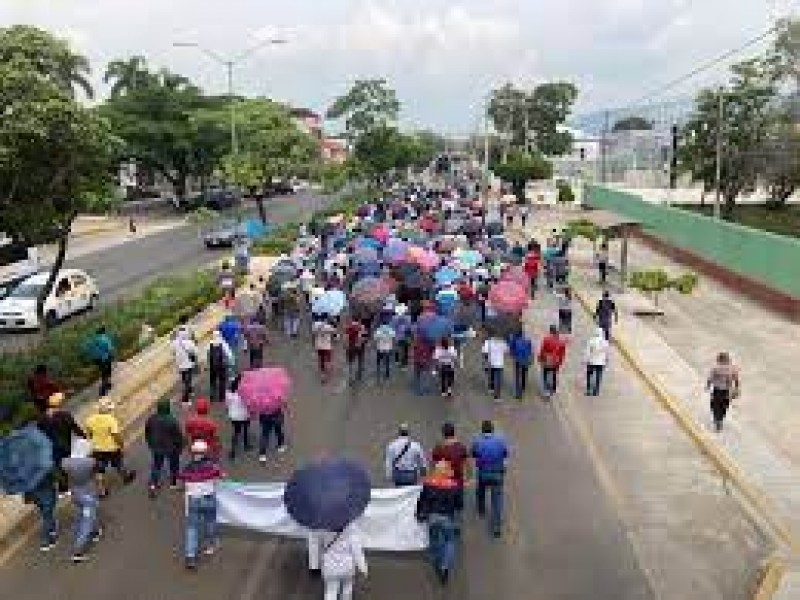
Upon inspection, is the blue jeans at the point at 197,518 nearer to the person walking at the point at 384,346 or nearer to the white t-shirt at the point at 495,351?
the white t-shirt at the point at 495,351

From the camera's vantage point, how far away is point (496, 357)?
21016mm

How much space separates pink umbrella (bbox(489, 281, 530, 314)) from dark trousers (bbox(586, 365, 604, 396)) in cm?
202

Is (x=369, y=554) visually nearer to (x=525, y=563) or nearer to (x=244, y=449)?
(x=525, y=563)

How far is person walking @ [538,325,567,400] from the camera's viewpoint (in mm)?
20750

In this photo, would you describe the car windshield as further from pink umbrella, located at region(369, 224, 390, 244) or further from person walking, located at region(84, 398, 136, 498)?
person walking, located at region(84, 398, 136, 498)

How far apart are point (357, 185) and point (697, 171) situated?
138 feet

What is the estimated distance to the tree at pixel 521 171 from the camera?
278ft

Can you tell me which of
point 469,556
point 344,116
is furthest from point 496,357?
point 344,116

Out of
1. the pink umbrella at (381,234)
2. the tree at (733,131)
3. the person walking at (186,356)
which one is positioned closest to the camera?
the person walking at (186,356)

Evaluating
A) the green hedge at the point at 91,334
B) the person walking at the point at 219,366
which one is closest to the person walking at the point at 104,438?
the green hedge at the point at 91,334

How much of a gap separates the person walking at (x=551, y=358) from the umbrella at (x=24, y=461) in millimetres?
10069

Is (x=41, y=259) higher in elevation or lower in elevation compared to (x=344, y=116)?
lower

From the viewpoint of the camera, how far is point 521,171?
3332 inches

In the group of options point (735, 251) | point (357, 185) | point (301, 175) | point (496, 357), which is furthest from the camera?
point (357, 185)
